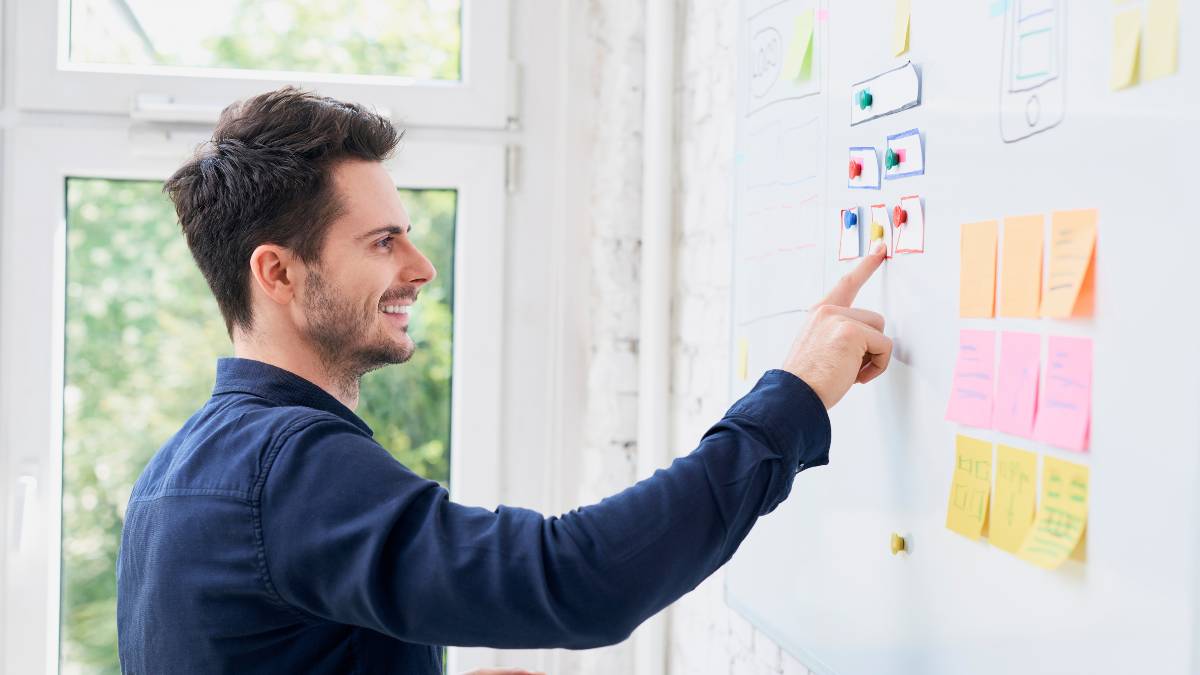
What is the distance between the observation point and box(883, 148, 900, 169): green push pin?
4.00ft

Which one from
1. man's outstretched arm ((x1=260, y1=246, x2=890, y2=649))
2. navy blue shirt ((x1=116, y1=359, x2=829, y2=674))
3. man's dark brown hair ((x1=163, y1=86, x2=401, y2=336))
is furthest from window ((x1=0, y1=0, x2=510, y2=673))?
man's outstretched arm ((x1=260, y1=246, x2=890, y2=649))

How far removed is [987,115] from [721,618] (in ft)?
3.62

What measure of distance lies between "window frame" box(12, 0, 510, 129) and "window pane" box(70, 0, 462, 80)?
0.03 metres

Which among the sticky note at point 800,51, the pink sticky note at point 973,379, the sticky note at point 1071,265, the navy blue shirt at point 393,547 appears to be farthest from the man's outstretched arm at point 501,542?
the sticky note at point 800,51

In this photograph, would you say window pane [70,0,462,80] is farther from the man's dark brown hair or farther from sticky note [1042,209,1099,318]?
sticky note [1042,209,1099,318]

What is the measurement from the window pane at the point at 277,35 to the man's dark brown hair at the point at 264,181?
3.62ft

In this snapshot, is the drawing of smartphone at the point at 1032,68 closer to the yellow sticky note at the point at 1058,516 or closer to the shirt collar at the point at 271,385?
the yellow sticky note at the point at 1058,516

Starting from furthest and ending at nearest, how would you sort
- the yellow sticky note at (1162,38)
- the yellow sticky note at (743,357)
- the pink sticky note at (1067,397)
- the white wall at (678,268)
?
1. the white wall at (678,268)
2. the yellow sticky note at (743,357)
3. the pink sticky note at (1067,397)
4. the yellow sticky note at (1162,38)

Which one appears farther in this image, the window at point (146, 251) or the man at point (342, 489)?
the window at point (146, 251)

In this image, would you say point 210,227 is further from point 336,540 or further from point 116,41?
point 116,41

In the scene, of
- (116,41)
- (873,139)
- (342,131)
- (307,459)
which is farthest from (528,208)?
(307,459)

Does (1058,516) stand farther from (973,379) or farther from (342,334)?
(342,334)

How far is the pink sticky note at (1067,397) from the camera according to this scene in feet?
2.98

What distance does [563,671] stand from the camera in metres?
Result: 2.46
